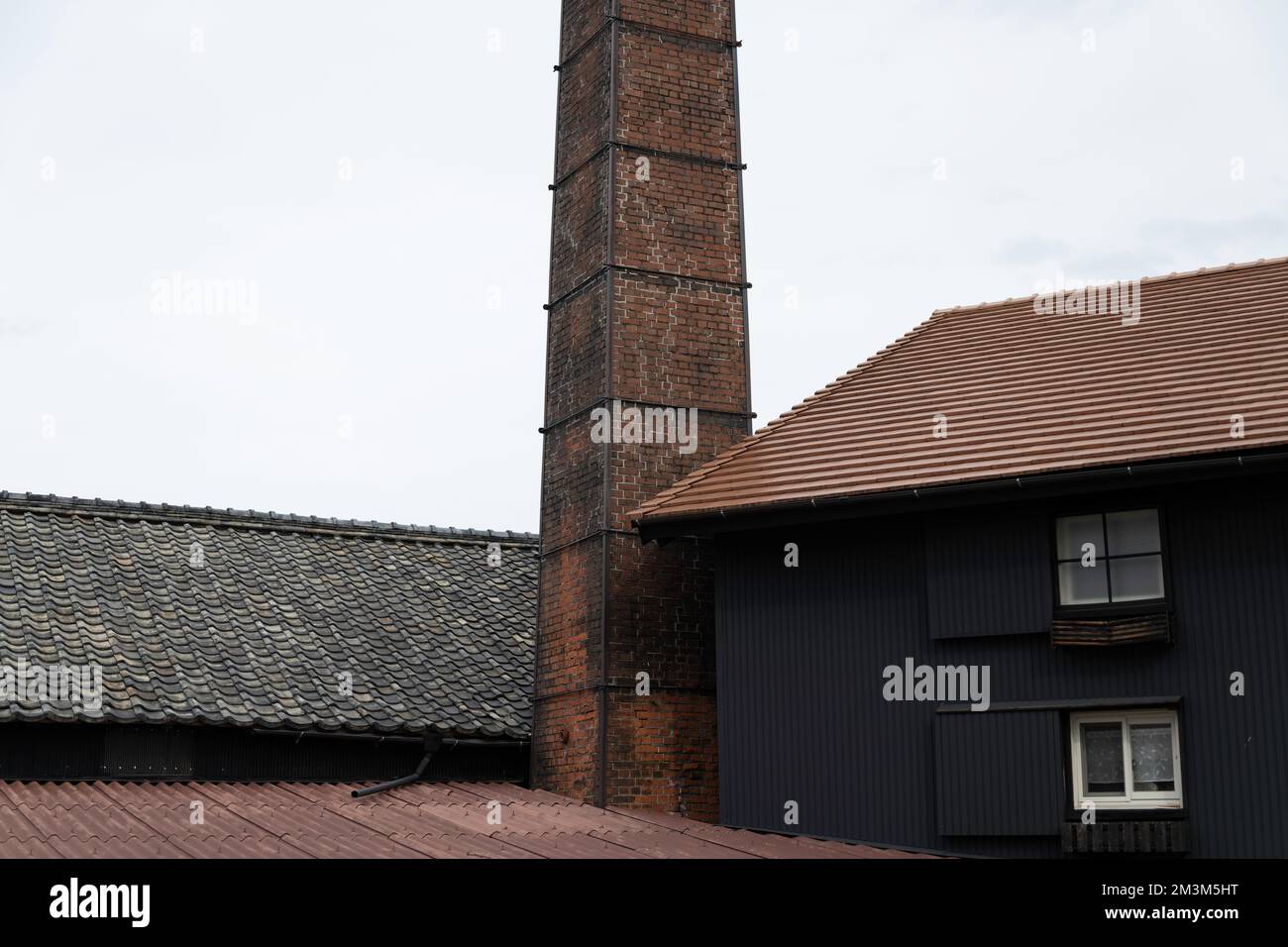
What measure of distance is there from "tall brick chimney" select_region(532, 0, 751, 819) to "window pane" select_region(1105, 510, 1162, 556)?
4.55 meters

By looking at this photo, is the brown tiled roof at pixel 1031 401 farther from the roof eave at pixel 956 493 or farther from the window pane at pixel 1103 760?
the window pane at pixel 1103 760

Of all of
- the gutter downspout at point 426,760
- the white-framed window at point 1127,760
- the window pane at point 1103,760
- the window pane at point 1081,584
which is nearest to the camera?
the white-framed window at point 1127,760

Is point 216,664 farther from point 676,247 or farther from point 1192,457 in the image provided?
point 1192,457

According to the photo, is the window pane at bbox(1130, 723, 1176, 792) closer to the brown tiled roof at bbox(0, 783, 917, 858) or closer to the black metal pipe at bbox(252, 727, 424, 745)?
the brown tiled roof at bbox(0, 783, 917, 858)

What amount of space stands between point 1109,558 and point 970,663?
5.12 ft

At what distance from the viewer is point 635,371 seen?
17969 millimetres

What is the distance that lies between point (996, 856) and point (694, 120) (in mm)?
9054

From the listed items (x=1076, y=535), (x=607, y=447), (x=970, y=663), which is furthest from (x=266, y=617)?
(x=1076, y=535)

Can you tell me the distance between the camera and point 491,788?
17391 millimetres

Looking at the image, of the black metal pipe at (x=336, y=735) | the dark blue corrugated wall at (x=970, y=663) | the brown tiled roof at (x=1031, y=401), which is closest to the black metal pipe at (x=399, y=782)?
the black metal pipe at (x=336, y=735)

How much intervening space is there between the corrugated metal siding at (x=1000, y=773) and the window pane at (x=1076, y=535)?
1445 millimetres

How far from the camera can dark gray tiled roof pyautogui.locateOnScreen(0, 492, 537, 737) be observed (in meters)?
16.6

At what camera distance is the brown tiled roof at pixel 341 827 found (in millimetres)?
12992
